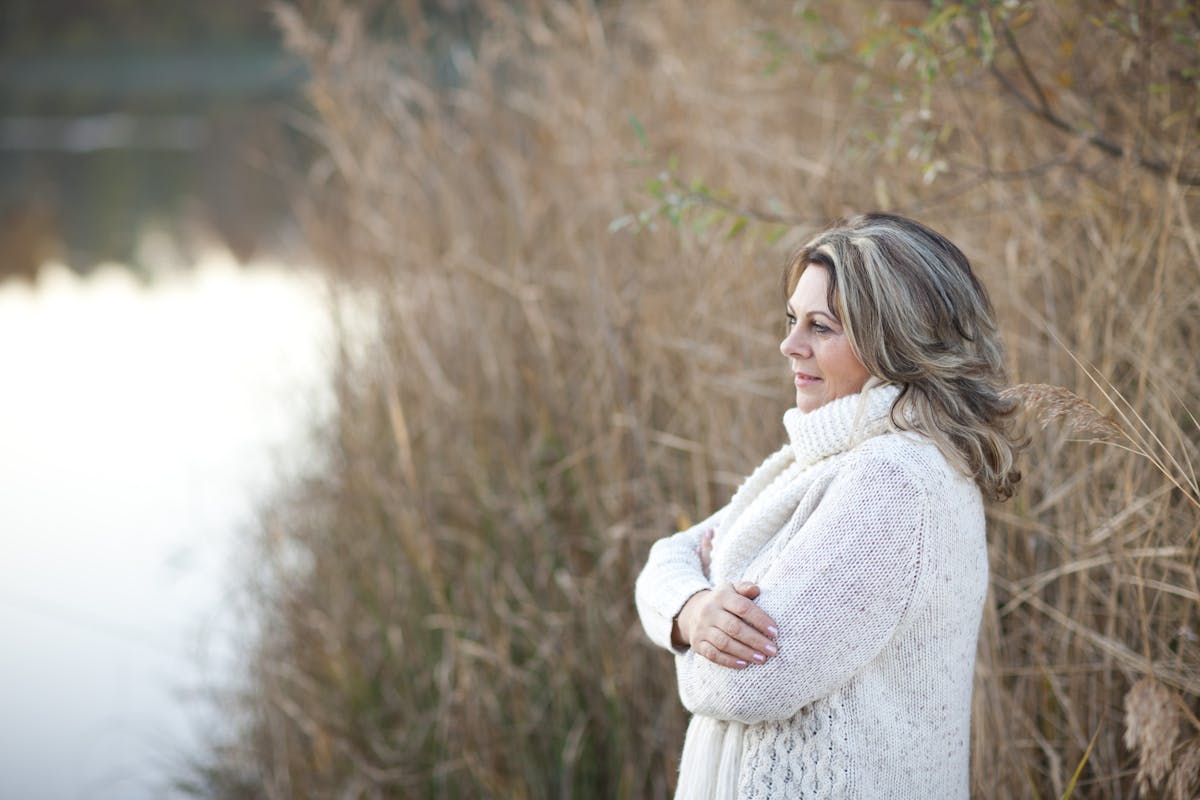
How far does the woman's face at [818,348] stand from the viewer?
5.02 feet

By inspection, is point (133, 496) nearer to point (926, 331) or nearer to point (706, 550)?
point (706, 550)

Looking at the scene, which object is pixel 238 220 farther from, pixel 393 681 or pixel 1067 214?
pixel 1067 214

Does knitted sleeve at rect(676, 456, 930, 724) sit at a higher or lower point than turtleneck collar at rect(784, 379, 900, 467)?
lower

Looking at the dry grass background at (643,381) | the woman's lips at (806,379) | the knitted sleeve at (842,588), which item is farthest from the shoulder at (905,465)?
the dry grass background at (643,381)

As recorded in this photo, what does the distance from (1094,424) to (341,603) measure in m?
2.45

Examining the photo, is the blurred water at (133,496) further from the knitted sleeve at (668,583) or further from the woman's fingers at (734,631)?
the woman's fingers at (734,631)

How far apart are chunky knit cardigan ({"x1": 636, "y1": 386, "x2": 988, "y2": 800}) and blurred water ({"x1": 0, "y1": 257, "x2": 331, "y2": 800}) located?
279cm

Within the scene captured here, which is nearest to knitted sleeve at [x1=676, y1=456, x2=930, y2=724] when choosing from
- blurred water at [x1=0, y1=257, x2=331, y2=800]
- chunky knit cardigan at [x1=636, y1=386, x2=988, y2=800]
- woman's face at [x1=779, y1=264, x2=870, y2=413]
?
chunky knit cardigan at [x1=636, y1=386, x2=988, y2=800]

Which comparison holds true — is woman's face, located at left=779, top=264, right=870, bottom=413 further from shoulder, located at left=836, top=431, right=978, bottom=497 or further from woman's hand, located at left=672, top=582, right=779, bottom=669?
woman's hand, located at left=672, top=582, right=779, bottom=669

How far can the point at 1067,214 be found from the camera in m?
2.72

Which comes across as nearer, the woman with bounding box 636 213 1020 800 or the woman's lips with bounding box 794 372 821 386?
the woman with bounding box 636 213 1020 800

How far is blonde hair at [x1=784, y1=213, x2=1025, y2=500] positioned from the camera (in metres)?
1.47

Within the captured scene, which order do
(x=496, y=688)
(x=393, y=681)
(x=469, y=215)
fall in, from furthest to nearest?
(x=469, y=215) → (x=393, y=681) → (x=496, y=688)

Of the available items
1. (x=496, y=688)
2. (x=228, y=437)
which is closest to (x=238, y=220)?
(x=228, y=437)
